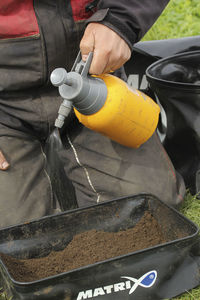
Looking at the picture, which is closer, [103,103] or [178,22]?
[103,103]

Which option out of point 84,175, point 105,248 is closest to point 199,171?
point 84,175

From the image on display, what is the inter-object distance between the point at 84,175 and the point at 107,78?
48 centimetres

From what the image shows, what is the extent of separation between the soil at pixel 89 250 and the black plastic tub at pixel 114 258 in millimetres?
32

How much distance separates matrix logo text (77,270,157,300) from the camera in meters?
1.25

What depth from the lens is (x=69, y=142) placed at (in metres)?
1.87

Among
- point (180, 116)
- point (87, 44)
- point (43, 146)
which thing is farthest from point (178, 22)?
point (87, 44)

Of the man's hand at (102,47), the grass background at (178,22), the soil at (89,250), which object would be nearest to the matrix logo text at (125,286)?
the soil at (89,250)

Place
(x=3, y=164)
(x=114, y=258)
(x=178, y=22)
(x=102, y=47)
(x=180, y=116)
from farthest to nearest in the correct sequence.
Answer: (x=178, y=22) < (x=180, y=116) < (x=3, y=164) < (x=102, y=47) < (x=114, y=258)

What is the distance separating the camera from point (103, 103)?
1.43m

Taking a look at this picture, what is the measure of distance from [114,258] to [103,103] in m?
0.48

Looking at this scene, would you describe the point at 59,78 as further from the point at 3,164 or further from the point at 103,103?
the point at 3,164

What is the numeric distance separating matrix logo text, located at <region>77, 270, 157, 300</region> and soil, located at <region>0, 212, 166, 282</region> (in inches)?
7.6

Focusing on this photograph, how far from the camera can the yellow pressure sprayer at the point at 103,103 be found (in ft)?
4.52

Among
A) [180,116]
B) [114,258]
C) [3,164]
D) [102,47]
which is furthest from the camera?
[180,116]
